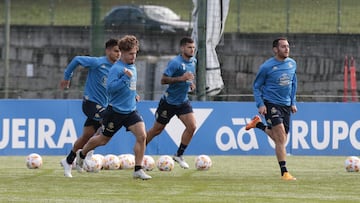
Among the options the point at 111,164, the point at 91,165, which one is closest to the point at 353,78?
the point at 111,164

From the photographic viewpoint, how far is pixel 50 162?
20344 millimetres

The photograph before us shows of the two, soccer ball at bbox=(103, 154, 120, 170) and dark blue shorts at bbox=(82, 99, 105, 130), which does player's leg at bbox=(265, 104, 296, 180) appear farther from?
soccer ball at bbox=(103, 154, 120, 170)

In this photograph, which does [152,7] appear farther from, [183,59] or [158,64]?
[183,59]

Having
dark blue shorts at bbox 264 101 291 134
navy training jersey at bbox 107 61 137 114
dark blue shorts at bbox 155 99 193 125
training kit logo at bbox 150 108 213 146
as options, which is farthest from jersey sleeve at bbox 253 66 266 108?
training kit logo at bbox 150 108 213 146

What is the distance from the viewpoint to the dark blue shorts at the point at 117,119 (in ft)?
52.4

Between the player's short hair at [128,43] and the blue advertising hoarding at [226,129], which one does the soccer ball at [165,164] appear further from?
the blue advertising hoarding at [226,129]

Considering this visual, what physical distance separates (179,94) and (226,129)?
14.5 feet

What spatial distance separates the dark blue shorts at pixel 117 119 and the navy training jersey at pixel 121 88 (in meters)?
0.06

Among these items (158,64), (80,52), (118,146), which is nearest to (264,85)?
(118,146)

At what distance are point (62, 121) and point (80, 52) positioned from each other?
23.7 ft

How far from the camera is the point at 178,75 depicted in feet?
61.5

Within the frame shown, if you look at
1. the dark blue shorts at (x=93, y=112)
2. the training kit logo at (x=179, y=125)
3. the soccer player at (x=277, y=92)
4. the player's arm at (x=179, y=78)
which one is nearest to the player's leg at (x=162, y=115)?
the player's arm at (x=179, y=78)

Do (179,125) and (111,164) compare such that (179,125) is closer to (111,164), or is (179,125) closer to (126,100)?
(111,164)

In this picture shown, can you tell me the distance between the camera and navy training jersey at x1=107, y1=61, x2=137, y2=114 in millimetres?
15828
